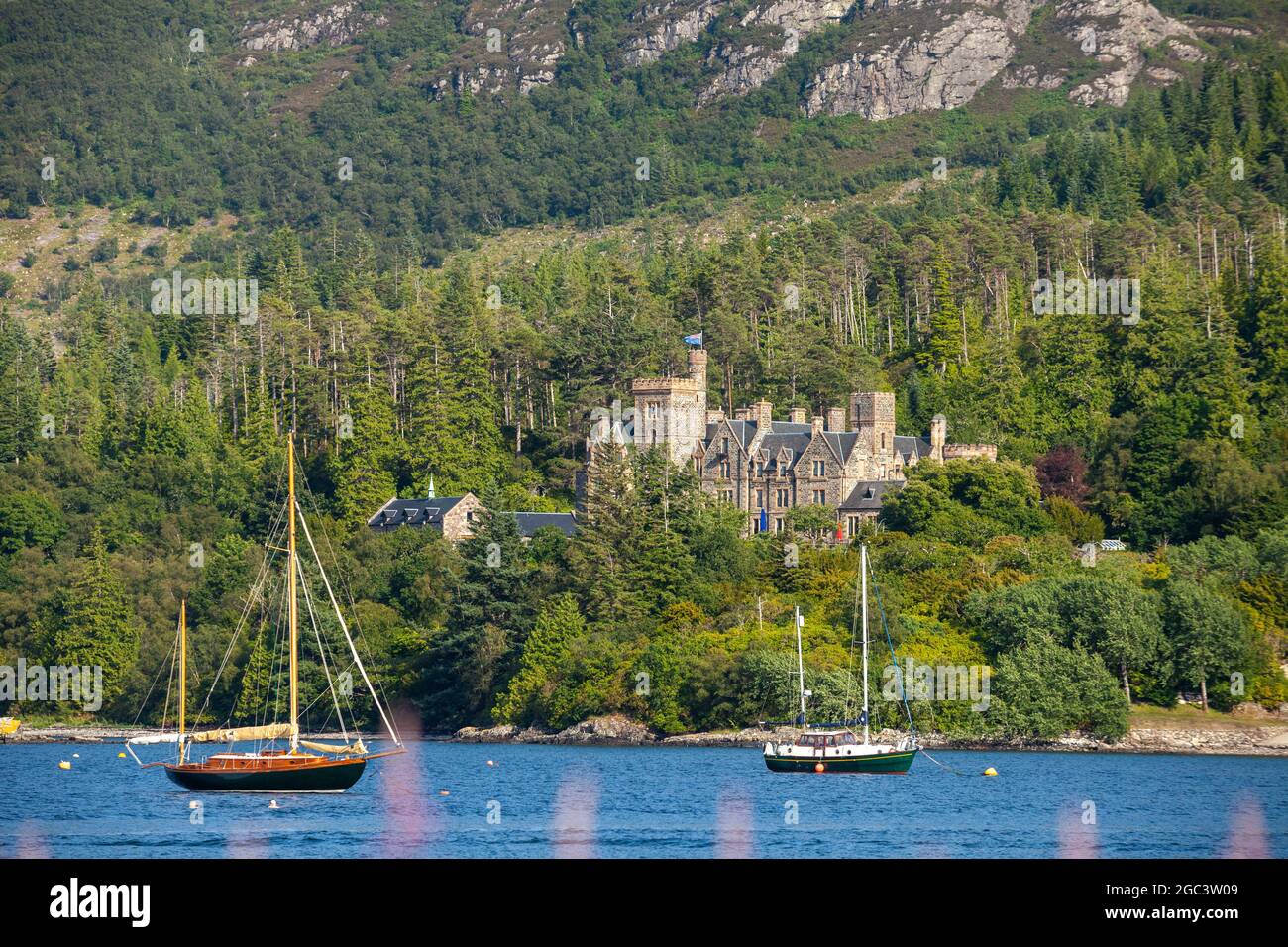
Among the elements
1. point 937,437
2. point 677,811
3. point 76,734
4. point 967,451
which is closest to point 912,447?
point 937,437

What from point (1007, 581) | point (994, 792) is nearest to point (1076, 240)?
point (1007, 581)

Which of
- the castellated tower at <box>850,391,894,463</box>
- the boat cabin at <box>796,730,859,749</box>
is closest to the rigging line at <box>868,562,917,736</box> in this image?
the boat cabin at <box>796,730,859,749</box>

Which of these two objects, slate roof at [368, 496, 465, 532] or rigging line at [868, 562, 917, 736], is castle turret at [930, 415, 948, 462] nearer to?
rigging line at [868, 562, 917, 736]

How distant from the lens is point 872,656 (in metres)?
77.8

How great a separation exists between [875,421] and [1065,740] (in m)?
28.7

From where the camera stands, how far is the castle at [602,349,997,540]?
99.5m

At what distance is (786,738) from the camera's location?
76.6 meters

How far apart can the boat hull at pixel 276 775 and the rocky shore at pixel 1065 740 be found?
80.2 ft

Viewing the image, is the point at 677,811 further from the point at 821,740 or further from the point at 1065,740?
the point at 1065,740

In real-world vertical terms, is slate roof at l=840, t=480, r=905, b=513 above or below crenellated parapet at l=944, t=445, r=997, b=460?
below

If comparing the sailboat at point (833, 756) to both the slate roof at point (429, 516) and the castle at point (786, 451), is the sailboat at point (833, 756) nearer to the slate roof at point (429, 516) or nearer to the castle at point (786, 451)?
the castle at point (786, 451)

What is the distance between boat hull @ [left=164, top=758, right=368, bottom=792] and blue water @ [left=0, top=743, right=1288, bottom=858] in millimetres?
455

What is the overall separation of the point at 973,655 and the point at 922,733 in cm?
437

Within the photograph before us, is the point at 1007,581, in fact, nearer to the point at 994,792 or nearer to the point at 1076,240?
the point at 994,792
